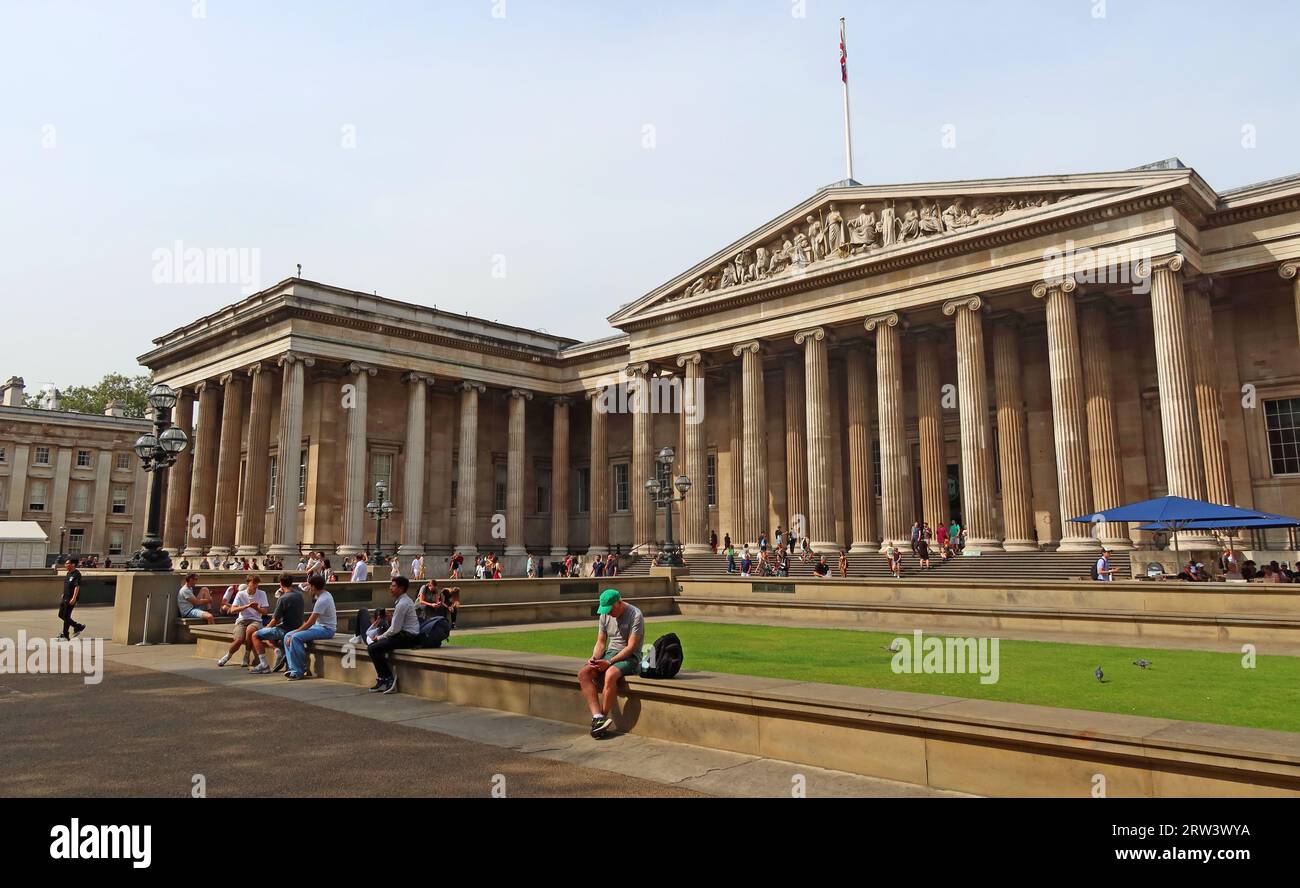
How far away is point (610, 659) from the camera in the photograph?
352 inches

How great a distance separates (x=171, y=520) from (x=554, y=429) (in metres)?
22.2

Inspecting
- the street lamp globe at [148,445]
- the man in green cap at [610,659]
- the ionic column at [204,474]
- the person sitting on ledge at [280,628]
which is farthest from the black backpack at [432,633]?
the ionic column at [204,474]

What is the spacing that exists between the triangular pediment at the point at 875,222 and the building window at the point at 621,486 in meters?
9.72

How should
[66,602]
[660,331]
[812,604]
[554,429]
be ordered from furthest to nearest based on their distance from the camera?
[554,429], [660,331], [812,604], [66,602]

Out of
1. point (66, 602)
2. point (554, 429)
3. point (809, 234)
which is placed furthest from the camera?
point (554, 429)

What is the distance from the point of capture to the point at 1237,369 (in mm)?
31750

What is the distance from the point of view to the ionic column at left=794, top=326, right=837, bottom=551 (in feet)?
120

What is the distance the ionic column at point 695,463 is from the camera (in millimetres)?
40656

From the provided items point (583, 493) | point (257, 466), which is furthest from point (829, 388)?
point (257, 466)

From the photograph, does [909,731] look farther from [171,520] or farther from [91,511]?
[91,511]

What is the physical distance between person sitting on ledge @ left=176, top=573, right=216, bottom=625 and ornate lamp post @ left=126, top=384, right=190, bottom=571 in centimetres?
58

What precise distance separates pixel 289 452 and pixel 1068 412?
108 feet

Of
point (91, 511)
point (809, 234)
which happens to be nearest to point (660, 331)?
point (809, 234)

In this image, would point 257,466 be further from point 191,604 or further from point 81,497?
point 81,497
